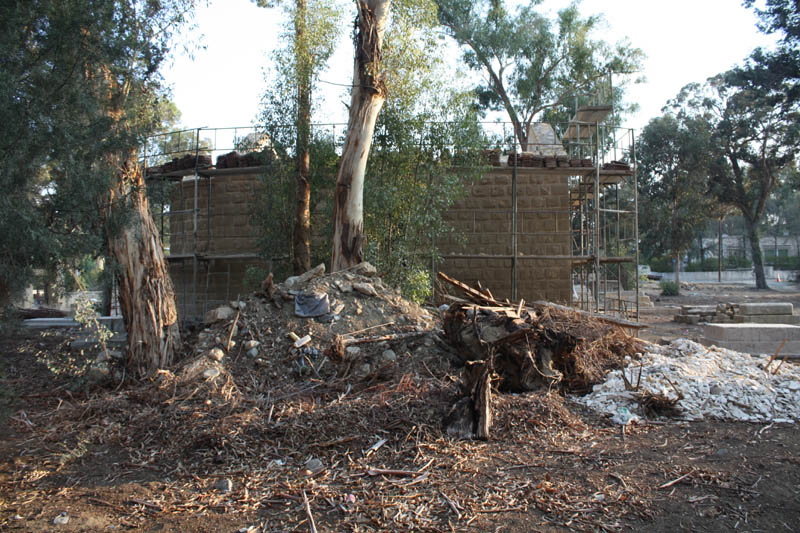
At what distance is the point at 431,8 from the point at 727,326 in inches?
331

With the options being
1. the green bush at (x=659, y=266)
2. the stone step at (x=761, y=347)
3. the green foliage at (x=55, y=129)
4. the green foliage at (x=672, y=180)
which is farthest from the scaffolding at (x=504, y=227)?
the green bush at (x=659, y=266)

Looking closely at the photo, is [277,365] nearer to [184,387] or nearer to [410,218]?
[184,387]

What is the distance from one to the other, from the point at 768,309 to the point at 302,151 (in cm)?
1148

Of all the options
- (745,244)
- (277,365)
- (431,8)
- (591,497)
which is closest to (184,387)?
(277,365)

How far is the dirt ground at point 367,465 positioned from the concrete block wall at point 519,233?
680 centimetres

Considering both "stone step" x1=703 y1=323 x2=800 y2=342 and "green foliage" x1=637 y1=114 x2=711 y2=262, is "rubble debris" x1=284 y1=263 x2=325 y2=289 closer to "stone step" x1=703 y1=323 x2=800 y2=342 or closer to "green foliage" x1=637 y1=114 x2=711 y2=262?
"stone step" x1=703 y1=323 x2=800 y2=342

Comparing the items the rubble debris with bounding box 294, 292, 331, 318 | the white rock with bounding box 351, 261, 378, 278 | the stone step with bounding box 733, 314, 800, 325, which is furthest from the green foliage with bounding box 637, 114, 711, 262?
the rubble debris with bounding box 294, 292, 331, 318

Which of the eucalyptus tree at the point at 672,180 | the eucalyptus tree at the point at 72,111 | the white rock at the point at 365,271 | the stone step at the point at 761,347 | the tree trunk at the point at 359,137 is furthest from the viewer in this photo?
the eucalyptus tree at the point at 672,180

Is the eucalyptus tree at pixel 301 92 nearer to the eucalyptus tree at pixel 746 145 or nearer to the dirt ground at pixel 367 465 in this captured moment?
the dirt ground at pixel 367 465

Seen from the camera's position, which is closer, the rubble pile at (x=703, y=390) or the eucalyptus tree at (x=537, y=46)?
the rubble pile at (x=703, y=390)

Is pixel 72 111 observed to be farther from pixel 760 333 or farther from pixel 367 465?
pixel 760 333

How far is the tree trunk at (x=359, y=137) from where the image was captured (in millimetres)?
10023

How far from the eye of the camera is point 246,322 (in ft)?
24.6

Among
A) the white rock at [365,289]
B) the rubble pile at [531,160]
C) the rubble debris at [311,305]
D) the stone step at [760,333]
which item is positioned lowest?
the stone step at [760,333]
